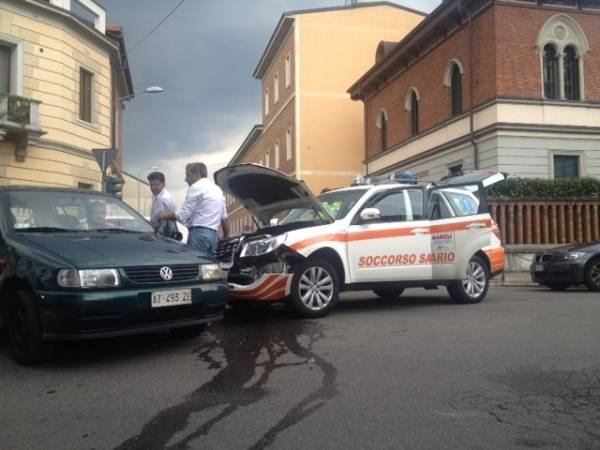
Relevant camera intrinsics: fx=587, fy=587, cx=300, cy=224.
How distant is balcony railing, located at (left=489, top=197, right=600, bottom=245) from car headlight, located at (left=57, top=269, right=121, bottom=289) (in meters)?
14.2

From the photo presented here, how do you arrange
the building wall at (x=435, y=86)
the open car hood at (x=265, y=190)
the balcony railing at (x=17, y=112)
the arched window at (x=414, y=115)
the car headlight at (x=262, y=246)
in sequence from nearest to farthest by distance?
the car headlight at (x=262, y=246) < the open car hood at (x=265, y=190) < the balcony railing at (x=17, y=112) < the building wall at (x=435, y=86) < the arched window at (x=414, y=115)

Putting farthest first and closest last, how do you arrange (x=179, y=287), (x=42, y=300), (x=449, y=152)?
(x=449, y=152) < (x=179, y=287) < (x=42, y=300)

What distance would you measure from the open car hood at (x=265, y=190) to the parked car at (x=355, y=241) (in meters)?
0.02

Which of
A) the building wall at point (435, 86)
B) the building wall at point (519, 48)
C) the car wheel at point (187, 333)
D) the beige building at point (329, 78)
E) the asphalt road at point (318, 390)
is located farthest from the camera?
the beige building at point (329, 78)

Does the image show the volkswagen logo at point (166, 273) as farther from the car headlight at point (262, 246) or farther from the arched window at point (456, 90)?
the arched window at point (456, 90)

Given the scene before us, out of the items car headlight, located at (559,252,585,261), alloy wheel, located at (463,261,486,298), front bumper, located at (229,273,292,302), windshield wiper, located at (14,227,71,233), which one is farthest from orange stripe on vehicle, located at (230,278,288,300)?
car headlight, located at (559,252,585,261)

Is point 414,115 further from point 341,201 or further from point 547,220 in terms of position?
point 341,201

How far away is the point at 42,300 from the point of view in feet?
15.4

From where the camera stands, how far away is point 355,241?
7703mm

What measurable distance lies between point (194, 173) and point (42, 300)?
3379mm

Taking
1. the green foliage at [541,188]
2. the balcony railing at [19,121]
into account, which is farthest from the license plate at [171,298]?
the balcony railing at [19,121]

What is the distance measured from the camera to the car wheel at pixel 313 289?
710 centimetres

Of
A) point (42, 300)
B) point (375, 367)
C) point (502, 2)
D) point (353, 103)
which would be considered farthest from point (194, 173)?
point (353, 103)

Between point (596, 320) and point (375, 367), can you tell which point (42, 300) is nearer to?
point (375, 367)
